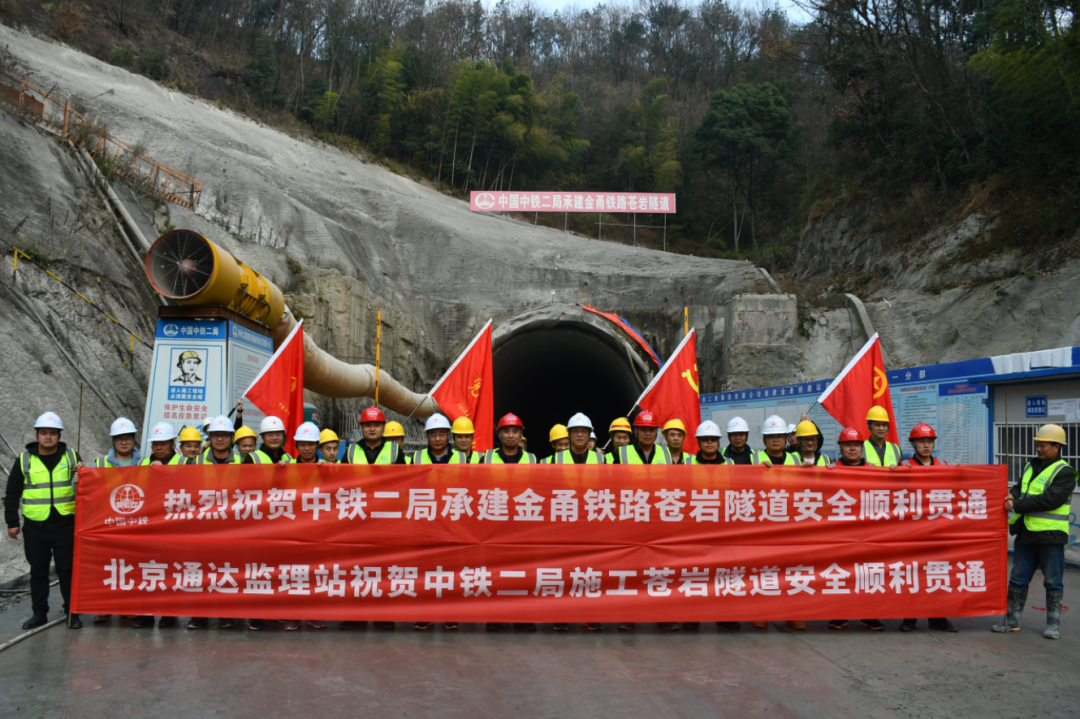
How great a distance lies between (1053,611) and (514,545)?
4440 millimetres

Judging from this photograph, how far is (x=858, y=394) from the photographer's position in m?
8.24

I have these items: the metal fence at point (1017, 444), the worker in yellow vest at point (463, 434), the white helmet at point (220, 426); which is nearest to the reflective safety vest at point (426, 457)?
the worker in yellow vest at point (463, 434)

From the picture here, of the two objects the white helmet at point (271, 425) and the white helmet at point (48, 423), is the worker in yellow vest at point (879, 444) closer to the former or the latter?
the white helmet at point (271, 425)

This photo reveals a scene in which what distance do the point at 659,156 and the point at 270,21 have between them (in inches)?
1195

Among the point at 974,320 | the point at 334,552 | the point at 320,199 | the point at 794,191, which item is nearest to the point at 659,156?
the point at 794,191

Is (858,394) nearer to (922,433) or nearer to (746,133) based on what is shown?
(922,433)

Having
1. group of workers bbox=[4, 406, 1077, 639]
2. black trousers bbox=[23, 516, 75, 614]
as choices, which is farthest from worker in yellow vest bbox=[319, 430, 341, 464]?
black trousers bbox=[23, 516, 75, 614]

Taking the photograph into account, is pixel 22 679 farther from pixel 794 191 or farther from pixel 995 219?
pixel 794 191

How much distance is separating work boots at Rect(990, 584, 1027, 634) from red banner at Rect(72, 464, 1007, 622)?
171 millimetres

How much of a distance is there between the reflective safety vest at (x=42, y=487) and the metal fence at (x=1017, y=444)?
10.4 meters

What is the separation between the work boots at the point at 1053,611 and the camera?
20.3ft

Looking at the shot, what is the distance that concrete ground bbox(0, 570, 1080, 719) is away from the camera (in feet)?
15.0

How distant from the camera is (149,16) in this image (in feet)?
156

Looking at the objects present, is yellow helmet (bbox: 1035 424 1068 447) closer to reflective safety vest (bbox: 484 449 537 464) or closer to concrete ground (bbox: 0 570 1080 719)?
concrete ground (bbox: 0 570 1080 719)
